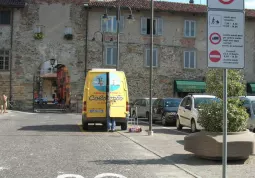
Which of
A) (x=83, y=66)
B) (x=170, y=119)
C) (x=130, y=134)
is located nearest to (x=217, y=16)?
(x=130, y=134)

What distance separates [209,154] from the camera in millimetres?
9969

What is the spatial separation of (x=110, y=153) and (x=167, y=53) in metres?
29.0

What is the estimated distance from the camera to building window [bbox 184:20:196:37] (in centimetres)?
4038

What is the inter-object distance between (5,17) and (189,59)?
57.4 ft

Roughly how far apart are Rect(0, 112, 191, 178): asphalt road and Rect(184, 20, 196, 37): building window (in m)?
27.1

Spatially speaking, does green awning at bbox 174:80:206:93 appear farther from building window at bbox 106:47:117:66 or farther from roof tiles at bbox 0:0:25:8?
roof tiles at bbox 0:0:25:8

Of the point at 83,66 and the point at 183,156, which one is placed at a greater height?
the point at 83,66

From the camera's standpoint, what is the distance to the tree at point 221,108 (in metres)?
10.4

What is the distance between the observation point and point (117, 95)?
717 inches

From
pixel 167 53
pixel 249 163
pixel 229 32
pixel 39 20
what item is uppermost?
pixel 39 20

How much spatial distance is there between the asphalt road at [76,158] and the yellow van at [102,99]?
2945 mm

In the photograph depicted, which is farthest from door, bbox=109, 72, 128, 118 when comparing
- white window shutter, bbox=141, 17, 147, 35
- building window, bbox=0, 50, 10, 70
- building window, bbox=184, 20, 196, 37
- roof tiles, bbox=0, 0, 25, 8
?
building window, bbox=184, 20, 196, 37

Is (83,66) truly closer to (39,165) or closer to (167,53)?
(167,53)

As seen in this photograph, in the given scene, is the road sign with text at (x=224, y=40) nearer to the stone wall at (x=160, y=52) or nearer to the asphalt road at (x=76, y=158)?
the asphalt road at (x=76, y=158)
